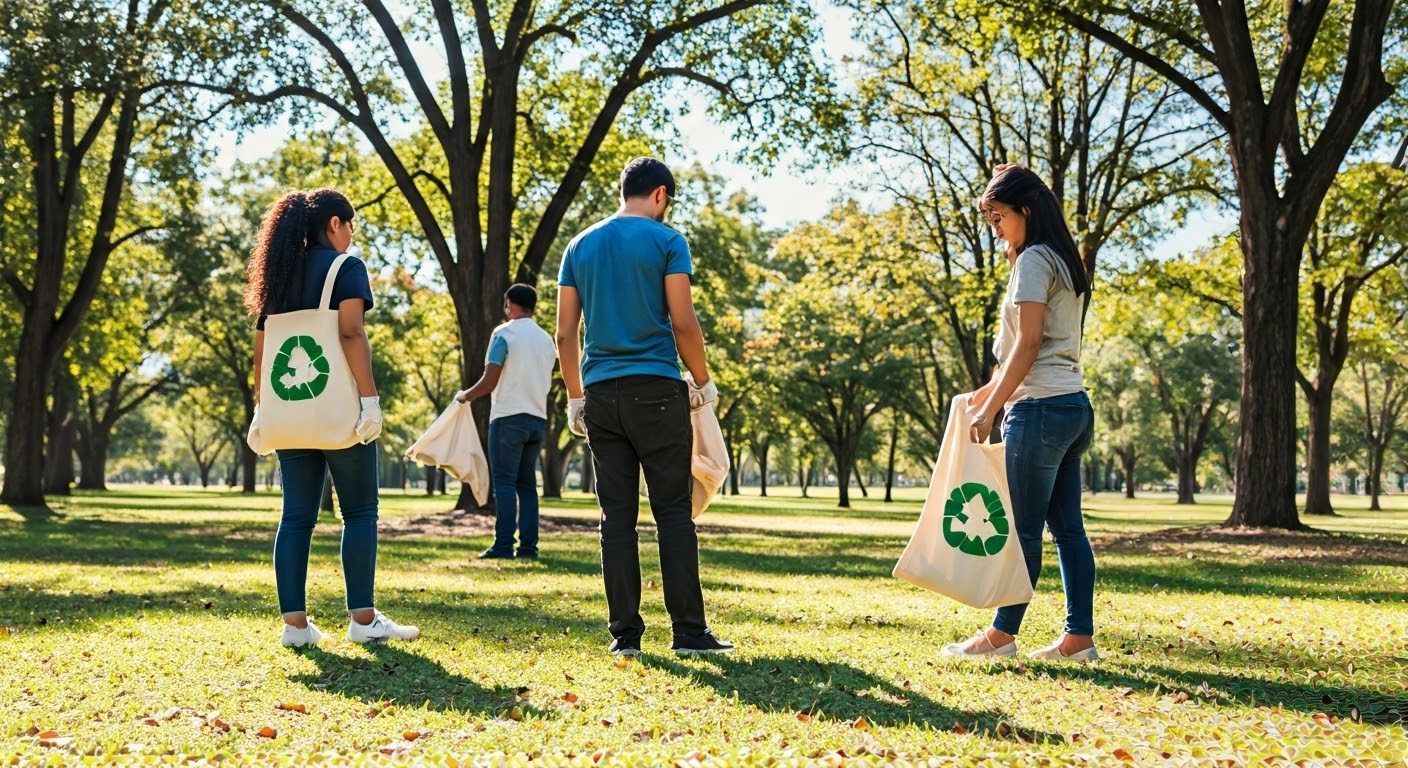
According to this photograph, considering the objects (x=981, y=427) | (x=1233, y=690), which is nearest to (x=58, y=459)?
(x=981, y=427)

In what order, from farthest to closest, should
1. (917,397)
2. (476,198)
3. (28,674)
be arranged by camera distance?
1. (917,397)
2. (476,198)
3. (28,674)

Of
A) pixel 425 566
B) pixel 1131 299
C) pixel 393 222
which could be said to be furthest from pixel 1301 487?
pixel 425 566

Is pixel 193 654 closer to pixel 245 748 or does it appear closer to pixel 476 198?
pixel 245 748

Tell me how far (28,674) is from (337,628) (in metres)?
1.64

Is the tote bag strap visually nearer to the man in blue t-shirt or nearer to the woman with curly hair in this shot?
the woman with curly hair

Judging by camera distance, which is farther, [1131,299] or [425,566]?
[1131,299]

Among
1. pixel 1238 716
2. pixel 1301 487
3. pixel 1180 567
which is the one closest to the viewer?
pixel 1238 716

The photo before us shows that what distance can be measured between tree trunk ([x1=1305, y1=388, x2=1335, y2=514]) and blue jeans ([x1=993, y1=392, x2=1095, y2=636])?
28536 mm

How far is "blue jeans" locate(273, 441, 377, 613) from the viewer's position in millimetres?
5375

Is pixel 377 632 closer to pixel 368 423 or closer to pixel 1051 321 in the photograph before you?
pixel 368 423

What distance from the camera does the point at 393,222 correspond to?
2405 centimetres

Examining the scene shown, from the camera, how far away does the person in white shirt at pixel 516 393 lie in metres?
9.51

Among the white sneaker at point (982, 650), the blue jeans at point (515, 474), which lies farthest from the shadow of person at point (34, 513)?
the white sneaker at point (982, 650)

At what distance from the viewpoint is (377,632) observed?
548 cm
